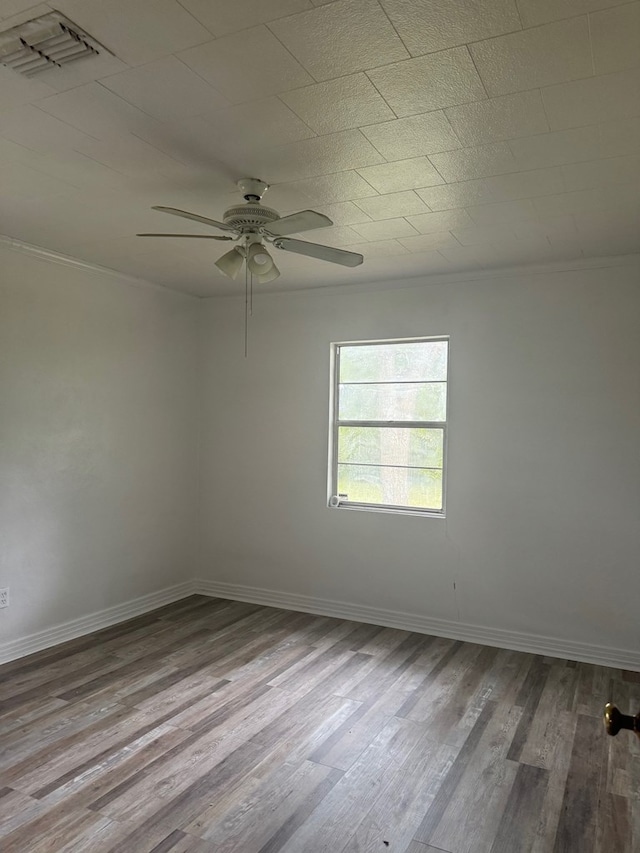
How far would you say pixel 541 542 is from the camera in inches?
161

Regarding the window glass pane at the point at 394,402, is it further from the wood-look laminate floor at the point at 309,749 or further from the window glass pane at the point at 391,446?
the wood-look laminate floor at the point at 309,749

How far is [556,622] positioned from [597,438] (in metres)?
1.25

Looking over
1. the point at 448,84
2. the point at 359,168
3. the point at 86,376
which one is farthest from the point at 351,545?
the point at 448,84

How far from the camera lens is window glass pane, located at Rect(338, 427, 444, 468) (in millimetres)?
4559

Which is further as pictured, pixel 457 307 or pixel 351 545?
pixel 351 545

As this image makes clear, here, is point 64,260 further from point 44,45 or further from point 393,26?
point 393,26

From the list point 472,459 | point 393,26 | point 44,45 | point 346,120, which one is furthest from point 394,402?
point 44,45

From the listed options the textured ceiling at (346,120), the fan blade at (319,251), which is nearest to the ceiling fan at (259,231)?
the fan blade at (319,251)

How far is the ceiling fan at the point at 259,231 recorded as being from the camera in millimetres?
2572

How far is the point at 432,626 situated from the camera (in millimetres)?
4422

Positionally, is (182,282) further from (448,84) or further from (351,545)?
(448,84)

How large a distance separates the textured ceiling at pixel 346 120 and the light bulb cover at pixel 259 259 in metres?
0.29

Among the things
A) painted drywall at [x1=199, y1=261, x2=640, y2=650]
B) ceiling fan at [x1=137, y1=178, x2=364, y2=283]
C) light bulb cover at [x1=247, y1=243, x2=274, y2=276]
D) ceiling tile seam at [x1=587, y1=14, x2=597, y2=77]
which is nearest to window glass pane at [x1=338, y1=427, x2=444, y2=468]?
painted drywall at [x1=199, y1=261, x2=640, y2=650]

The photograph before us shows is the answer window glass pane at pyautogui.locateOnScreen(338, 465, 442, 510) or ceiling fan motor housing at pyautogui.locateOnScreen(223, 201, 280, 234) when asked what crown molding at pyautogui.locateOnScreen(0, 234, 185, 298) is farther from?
window glass pane at pyautogui.locateOnScreen(338, 465, 442, 510)
